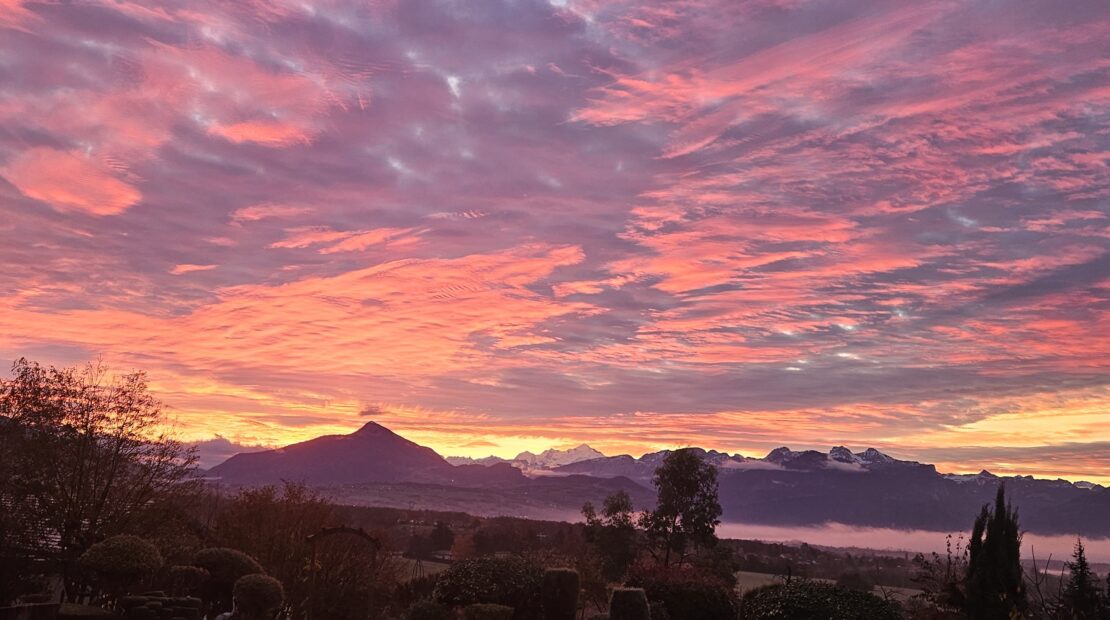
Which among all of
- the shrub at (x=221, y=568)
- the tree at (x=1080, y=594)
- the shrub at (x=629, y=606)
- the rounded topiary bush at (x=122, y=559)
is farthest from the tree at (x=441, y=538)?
the rounded topiary bush at (x=122, y=559)

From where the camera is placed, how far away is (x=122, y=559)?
24453 mm

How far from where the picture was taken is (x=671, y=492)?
64.6 metres

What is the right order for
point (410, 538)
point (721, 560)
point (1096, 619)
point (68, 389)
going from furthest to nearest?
point (410, 538), point (721, 560), point (68, 389), point (1096, 619)

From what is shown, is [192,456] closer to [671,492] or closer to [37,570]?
[37,570]

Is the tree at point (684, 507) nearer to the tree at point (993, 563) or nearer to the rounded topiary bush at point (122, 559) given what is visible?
the tree at point (993, 563)

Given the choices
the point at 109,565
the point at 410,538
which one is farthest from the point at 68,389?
the point at 410,538

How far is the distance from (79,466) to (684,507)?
40610 millimetres

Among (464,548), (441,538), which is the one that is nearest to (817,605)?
(464,548)

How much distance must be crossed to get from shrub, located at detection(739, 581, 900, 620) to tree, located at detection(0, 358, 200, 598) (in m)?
26.3

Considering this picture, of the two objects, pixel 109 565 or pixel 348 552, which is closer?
pixel 109 565

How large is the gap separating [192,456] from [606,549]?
3282cm

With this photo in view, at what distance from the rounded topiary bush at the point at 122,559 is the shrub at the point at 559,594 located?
12.6m

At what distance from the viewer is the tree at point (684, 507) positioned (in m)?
63.8

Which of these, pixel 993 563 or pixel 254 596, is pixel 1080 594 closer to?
pixel 993 563
